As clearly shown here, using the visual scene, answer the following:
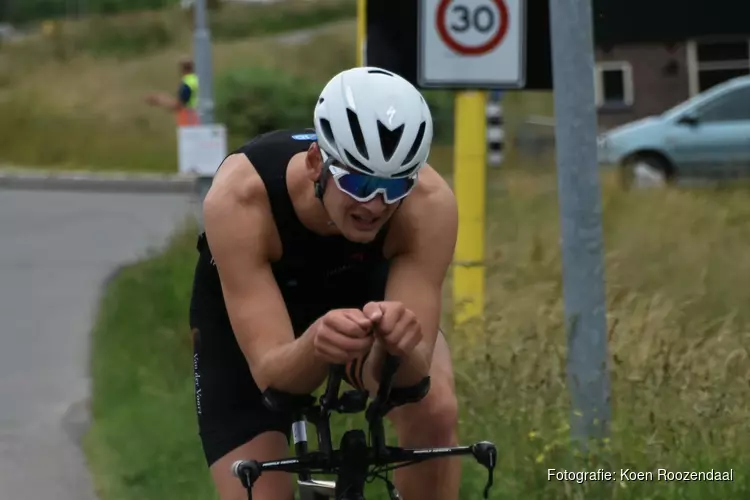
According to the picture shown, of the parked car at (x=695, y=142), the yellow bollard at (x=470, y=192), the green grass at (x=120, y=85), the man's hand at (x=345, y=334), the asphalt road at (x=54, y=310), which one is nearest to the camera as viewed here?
the man's hand at (x=345, y=334)

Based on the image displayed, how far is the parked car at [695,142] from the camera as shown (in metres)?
19.0

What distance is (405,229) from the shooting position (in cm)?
337

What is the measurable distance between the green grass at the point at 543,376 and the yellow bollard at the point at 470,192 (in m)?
0.28

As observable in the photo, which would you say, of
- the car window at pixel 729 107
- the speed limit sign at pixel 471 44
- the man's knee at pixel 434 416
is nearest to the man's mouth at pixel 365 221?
the man's knee at pixel 434 416

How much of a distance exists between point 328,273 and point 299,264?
0.10 meters

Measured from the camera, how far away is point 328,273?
3574 millimetres

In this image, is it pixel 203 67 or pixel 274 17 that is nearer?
pixel 203 67

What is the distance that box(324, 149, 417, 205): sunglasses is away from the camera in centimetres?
299

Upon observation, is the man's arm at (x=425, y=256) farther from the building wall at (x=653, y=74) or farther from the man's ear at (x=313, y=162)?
the building wall at (x=653, y=74)

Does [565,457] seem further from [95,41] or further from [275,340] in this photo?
[95,41]

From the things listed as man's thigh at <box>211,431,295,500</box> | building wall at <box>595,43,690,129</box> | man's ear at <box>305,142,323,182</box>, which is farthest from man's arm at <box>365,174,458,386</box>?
building wall at <box>595,43,690,129</box>

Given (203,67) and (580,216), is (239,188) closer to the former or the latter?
(580,216)

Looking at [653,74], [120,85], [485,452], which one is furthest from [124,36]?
[485,452]

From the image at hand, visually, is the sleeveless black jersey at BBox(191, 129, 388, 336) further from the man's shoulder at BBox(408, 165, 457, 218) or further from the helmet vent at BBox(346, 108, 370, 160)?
the helmet vent at BBox(346, 108, 370, 160)
